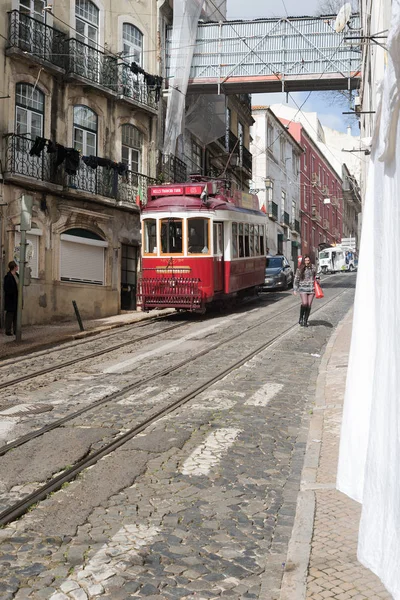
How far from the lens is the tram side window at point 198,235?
58.0ft

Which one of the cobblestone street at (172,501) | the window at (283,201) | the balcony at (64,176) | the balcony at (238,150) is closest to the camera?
the cobblestone street at (172,501)

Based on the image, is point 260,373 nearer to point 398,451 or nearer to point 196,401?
point 196,401

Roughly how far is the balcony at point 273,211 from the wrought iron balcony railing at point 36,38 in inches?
942

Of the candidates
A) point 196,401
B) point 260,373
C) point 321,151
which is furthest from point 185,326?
point 321,151

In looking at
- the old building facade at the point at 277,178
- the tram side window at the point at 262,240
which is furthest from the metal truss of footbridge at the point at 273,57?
the old building facade at the point at 277,178

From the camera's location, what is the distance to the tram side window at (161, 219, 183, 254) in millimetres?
17781

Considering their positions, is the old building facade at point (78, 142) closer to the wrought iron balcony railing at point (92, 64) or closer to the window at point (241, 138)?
the wrought iron balcony railing at point (92, 64)

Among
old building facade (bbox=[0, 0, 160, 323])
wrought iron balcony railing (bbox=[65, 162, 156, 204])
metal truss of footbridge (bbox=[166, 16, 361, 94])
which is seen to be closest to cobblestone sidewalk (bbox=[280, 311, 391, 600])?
old building facade (bbox=[0, 0, 160, 323])

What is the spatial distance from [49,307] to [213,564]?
15.7 metres

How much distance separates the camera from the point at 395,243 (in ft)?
7.96

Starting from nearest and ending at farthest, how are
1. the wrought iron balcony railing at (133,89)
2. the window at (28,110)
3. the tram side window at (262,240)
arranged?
the window at (28,110) < the wrought iron balcony railing at (133,89) < the tram side window at (262,240)

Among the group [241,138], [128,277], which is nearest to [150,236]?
[128,277]

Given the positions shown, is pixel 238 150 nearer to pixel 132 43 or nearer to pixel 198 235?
pixel 132 43

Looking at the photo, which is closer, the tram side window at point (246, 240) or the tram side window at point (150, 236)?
the tram side window at point (150, 236)
